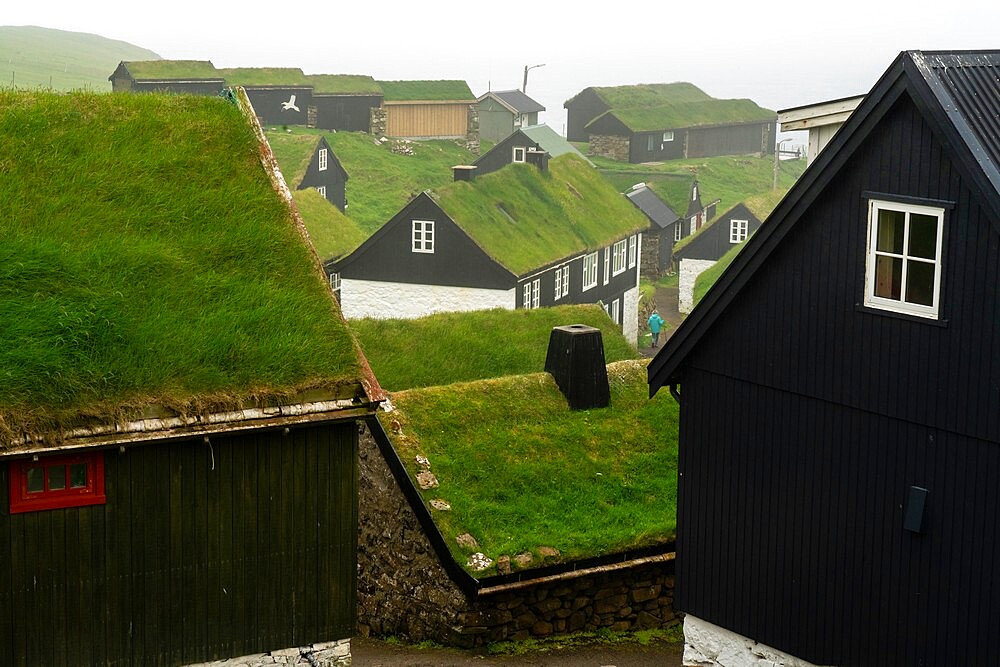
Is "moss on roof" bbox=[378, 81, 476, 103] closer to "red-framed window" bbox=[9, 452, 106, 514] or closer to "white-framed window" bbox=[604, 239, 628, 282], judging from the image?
"white-framed window" bbox=[604, 239, 628, 282]

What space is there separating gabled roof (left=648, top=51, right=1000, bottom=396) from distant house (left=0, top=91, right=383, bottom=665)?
4602mm

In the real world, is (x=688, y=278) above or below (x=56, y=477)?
above

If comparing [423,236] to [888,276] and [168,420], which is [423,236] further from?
[168,420]

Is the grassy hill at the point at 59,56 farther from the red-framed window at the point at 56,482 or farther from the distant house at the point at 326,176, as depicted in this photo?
the red-framed window at the point at 56,482

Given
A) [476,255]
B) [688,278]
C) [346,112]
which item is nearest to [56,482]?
[476,255]

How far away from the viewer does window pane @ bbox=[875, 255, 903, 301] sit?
1312cm

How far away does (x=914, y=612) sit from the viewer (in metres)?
13.4

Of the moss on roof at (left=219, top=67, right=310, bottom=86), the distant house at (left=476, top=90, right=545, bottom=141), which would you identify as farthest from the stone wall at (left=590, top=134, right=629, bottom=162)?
the moss on roof at (left=219, top=67, right=310, bottom=86)

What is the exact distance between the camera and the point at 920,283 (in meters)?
12.9

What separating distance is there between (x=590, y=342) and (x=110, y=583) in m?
12.3

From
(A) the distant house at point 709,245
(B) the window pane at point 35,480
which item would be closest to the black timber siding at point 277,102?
(A) the distant house at point 709,245

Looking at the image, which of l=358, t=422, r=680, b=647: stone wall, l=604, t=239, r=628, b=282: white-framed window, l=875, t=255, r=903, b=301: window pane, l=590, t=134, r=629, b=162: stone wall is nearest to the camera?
l=875, t=255, r=903, b=301: window pane

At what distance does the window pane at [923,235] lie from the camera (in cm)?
1283

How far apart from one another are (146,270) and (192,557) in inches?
115
